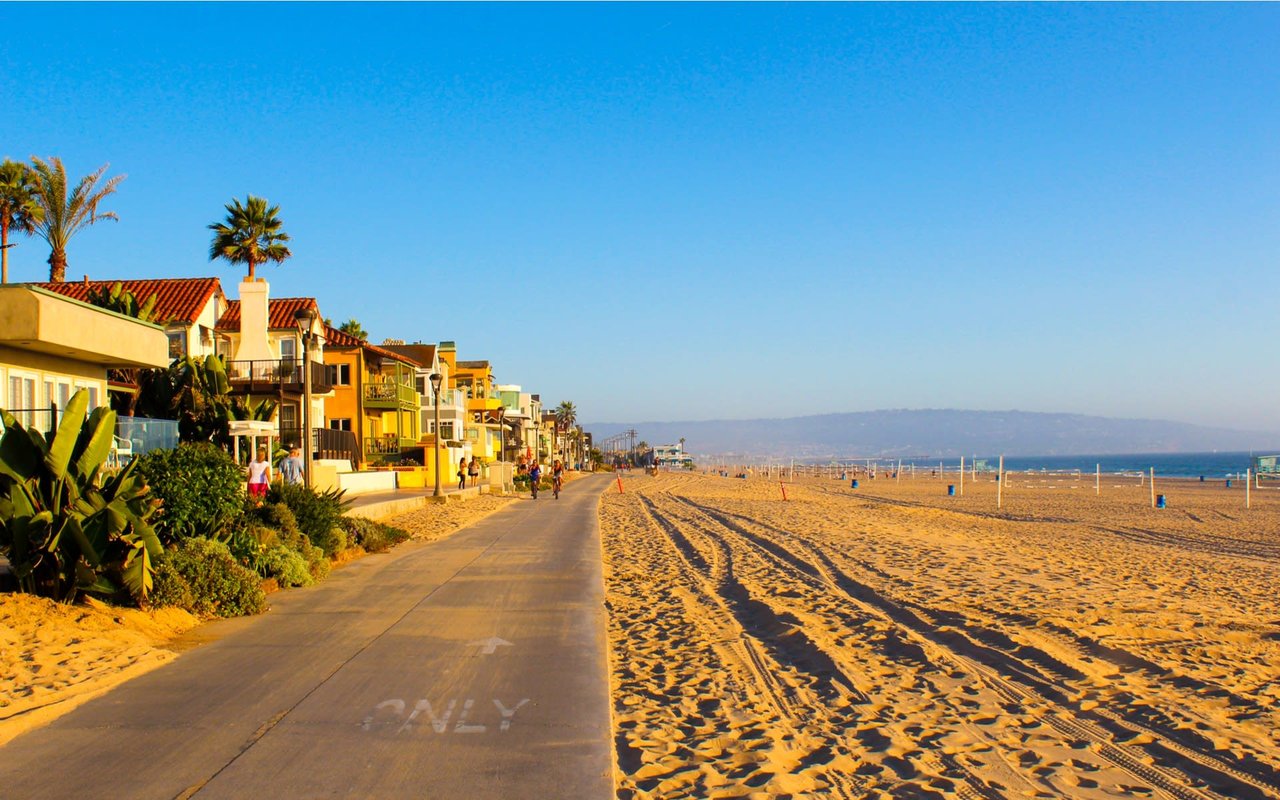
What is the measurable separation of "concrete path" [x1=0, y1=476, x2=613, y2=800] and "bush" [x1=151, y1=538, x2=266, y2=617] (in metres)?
0.34

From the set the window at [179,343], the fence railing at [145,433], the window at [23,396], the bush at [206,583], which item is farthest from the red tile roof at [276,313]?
the bush at [206,583]

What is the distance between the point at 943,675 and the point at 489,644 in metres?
4.00

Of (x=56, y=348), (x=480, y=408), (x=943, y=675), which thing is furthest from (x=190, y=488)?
(x=480, y=408)

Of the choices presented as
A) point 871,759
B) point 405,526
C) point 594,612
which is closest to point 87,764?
point 871,759

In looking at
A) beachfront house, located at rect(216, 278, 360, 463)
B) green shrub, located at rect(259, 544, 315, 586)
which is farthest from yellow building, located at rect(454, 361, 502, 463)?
green shrub, located at rect(259, 544, 315, 586)

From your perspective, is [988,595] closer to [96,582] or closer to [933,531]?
[96,582]

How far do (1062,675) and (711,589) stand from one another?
6.34 meters

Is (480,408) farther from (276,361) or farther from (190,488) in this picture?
(190,488)

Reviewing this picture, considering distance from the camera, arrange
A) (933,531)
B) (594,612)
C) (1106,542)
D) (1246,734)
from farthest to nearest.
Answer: (933,531)
(1106,542)
(594,612)
(1246,734)

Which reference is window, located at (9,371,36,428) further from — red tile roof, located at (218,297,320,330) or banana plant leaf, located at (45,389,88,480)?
red tile roof, located at (218,297,320,330)

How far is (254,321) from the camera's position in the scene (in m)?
40.6

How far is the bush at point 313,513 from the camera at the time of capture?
16.2 meters

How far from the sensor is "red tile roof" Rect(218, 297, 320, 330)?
141ft

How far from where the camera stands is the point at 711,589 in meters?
14.6
